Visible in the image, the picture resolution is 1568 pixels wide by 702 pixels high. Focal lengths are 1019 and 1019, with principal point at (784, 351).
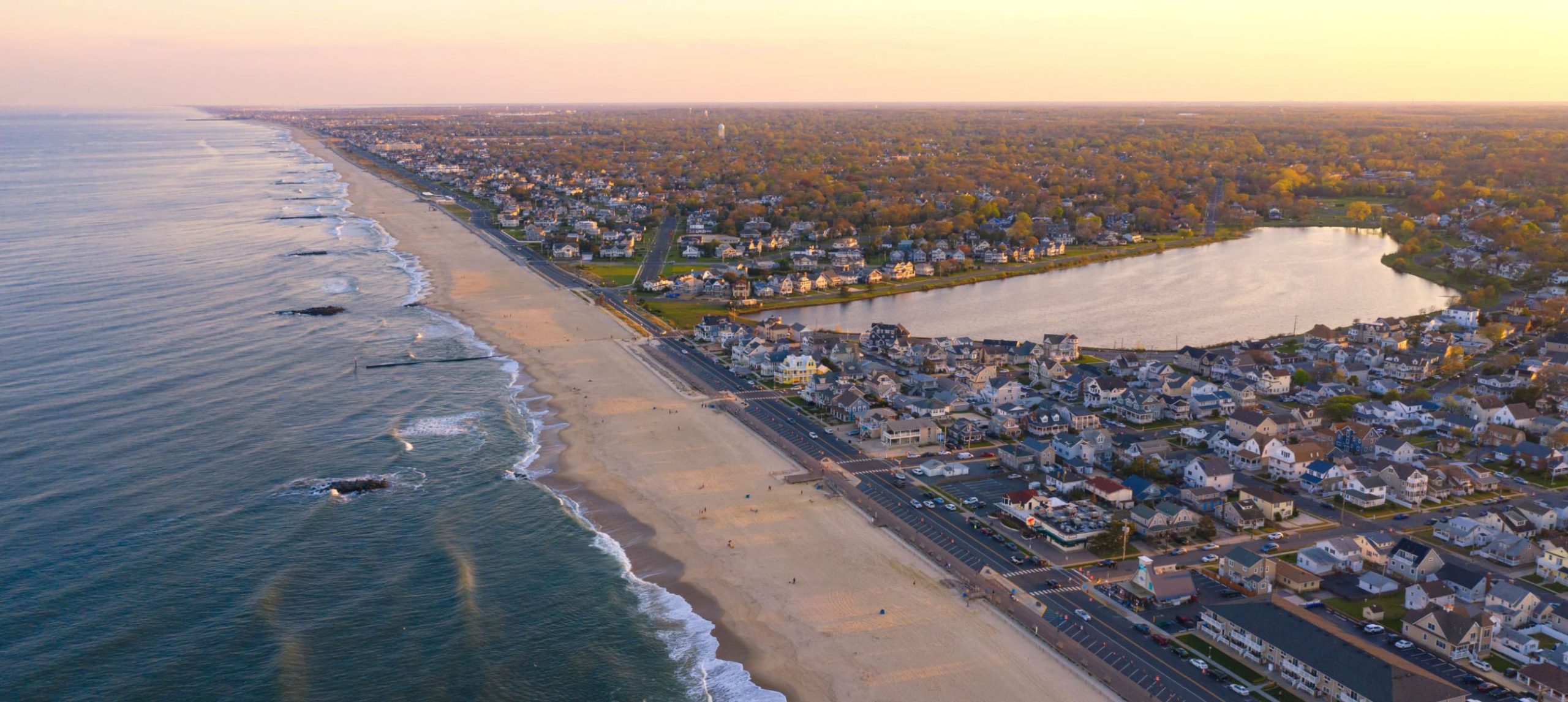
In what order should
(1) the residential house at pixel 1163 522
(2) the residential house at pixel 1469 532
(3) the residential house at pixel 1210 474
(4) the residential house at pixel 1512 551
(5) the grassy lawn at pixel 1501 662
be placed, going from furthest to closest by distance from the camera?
(3) the residential house at pixel 1210 474, (1) the residential house at pixel 1163 522, (2) the residential house at pixel 1469 532, (4) the residential house at pixel 1512 551, (5) the grassy lawn at pixel 1501 662

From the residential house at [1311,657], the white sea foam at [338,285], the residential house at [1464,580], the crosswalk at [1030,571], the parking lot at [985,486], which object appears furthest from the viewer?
the white sea foam at [338,285]

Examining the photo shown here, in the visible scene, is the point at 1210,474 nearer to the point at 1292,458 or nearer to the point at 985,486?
the point at 1292,458

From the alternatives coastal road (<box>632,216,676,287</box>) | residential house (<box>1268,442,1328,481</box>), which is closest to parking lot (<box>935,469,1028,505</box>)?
residential house (<box>1268,442,1328,481</box>)

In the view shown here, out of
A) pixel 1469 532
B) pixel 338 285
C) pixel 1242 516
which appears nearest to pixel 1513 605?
pixel 1469 532

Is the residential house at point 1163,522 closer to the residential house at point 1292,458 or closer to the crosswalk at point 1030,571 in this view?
the crosswalk at point 1030,571

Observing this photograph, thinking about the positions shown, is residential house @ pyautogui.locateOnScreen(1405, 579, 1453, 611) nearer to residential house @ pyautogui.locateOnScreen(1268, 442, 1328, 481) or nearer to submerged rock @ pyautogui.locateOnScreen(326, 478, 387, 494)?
residential house @ pyautogui.locateOnScreen(1268, 442, 1328, 481)

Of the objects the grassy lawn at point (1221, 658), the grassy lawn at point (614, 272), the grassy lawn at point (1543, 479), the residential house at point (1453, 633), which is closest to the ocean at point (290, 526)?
the grassy lawn at point (1221, 658)
